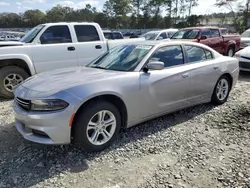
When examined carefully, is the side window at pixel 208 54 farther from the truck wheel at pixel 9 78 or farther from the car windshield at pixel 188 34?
the car windshield at pixel 188 34

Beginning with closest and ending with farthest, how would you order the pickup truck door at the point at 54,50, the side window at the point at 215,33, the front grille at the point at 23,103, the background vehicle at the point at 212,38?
the front grille at the point at 23,103 → the pickup truck door at the point at 54,50 → the background vehicle at the point at 212,38 → the side window at the point at 215,33

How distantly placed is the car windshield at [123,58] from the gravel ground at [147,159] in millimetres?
1074

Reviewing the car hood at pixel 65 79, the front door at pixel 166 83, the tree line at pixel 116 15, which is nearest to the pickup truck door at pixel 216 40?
the front door at pixel 166 83

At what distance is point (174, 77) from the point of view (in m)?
4.20

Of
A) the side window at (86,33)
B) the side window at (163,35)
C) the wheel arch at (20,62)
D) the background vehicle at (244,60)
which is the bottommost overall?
A: the background vehicle at (244,60)

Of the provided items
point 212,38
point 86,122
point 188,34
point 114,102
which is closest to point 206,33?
point 212,38

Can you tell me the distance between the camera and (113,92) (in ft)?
11.3

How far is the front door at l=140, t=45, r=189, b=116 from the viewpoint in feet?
12.7

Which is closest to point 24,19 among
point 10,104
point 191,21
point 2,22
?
point 2,22

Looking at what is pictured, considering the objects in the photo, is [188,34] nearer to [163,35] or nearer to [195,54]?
[163,35]

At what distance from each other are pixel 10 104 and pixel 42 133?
9.97 ft

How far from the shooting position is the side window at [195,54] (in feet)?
15.3

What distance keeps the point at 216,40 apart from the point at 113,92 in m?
9.47

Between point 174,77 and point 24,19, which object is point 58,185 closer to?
point 174,77
